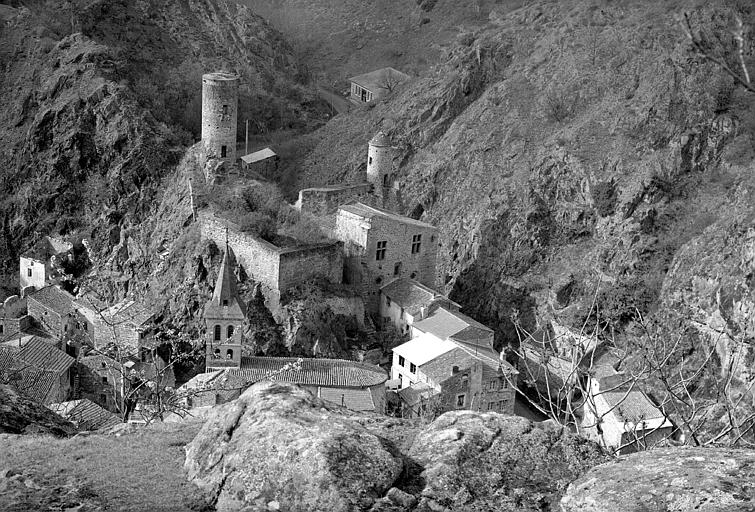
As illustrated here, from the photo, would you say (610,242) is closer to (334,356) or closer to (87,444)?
(334,356)

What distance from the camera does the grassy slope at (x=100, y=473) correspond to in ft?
33.4

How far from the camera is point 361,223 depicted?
39594mm

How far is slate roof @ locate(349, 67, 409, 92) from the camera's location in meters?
68.0

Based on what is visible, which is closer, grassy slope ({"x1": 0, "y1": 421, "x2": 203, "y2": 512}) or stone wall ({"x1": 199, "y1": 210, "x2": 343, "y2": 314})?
grassy slope ({"x1": 0, "y1": 421, "x2": 203, "y2": 512})

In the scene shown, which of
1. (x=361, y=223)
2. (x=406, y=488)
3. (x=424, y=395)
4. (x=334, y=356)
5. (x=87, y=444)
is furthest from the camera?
(x=361, y=223)

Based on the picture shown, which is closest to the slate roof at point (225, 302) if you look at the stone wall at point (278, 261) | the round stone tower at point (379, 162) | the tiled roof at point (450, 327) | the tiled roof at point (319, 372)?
the tiled roof at point (319, 372)

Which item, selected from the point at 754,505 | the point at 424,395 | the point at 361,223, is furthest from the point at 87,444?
the point at 361,223

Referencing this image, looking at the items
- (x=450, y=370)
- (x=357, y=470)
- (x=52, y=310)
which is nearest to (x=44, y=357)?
(x=52, y=310)

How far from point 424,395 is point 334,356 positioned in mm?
4204

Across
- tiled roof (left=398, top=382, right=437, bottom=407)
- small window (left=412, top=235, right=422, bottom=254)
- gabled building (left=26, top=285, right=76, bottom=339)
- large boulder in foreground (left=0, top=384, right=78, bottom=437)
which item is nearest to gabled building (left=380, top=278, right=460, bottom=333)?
small window (left=412, top=235, right=422, bottom=254)

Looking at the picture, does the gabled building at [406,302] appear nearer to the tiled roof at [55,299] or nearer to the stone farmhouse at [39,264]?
the tiled roof at [55,299]

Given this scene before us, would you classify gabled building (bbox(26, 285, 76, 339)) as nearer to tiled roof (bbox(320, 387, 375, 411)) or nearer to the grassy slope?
tiled roof (bbox(320, 387, 375, 411))

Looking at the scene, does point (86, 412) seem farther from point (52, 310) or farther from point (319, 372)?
point (52, 310)

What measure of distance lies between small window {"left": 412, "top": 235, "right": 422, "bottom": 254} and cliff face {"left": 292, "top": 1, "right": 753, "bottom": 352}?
5290mm
